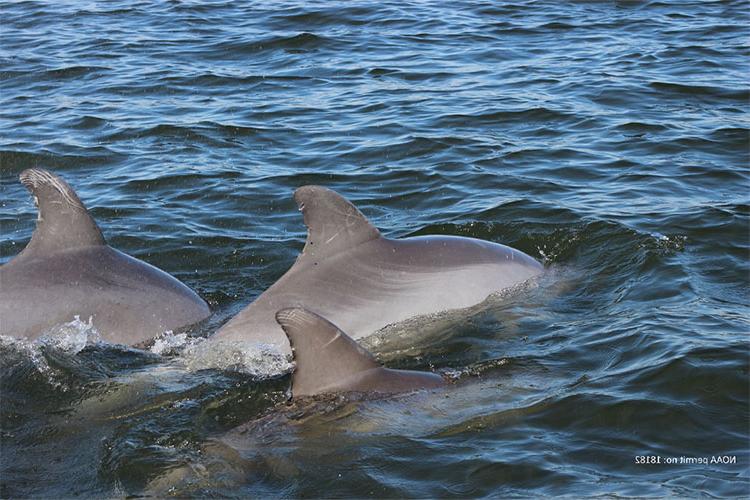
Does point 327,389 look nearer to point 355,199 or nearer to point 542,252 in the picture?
point 542,252

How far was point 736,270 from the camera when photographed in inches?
378

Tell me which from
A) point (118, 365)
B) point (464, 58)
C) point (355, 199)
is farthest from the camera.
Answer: point (464, 58)

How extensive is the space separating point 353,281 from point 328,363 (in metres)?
1.83

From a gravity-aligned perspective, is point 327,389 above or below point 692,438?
above

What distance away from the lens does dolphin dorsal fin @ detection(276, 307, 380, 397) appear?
6.39 m

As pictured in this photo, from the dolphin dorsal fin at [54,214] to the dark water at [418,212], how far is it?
0.78 metres

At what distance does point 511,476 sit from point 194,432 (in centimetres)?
202

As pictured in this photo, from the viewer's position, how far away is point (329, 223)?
820 centimetres

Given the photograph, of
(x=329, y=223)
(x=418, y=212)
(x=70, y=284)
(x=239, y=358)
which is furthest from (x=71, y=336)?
(x=418, y=212)

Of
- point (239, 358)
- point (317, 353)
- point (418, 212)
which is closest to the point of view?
point (317, 353)

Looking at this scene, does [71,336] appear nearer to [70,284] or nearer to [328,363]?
[70,284]

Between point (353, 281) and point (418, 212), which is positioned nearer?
point (353, 281)

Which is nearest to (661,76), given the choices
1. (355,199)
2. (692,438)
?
(355,199)

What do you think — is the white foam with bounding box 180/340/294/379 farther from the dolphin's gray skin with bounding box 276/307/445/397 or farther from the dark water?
the dolphin's gray skin with bounding box 276/307/445/397
